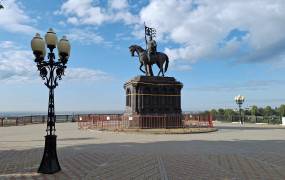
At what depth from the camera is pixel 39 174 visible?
368 inches

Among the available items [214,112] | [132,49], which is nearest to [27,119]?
[132,49]

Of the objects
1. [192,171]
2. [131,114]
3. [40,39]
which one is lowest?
[192,171]

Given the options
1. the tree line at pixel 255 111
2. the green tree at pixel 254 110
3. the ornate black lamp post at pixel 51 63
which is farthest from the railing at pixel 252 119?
the ornate black lamp post at pixel 51 63

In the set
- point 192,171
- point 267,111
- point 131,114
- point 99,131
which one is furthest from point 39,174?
point 267,111

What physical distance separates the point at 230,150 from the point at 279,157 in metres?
2.27

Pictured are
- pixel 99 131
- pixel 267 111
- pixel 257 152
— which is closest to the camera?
pixel 257 152

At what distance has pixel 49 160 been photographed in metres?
9.65

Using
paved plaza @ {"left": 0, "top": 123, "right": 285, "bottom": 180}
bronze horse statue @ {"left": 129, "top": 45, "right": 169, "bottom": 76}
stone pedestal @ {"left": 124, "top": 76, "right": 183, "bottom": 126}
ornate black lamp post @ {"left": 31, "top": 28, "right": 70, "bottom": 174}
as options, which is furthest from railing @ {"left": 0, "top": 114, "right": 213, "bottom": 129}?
ornate black lamp post @ {"left": 31, "top": 28, "right": 70, "bottom": 174}

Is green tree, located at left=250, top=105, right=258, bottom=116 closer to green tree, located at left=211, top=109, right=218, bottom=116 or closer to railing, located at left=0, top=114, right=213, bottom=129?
green tree, located at left=211, top=109, right=218, bottom=116

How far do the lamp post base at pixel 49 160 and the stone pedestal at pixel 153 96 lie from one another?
1625 cm

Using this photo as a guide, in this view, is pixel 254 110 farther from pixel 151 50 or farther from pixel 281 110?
pixel 151 50

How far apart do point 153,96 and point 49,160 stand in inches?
700

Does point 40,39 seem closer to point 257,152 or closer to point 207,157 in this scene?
point 207,157

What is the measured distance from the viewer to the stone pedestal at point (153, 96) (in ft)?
87.3
